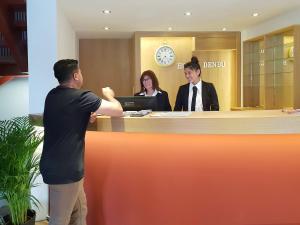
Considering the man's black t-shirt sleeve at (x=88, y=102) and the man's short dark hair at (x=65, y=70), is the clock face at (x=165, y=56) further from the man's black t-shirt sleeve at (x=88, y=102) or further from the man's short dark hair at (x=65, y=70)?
the man's black t-shirt sleeve at (x=88, y=102)

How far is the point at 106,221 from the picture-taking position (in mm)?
3283

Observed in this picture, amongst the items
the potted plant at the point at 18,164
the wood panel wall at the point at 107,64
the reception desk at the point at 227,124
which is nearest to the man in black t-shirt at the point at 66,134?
the reception desk at the point at 227,124

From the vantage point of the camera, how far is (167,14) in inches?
273

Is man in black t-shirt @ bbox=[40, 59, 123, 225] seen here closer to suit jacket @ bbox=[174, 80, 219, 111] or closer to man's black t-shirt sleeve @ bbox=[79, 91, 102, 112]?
man's black t-shirt sleeve @ bbox=[79, 91, 102, 112]

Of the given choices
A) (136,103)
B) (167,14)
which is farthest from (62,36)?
(136,103)

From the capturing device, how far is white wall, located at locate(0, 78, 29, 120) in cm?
463

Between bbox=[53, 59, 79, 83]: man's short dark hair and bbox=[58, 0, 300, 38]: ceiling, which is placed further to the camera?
bbox=[58, 0, 300, 38]: ceiling

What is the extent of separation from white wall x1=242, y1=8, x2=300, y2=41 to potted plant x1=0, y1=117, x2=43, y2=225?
16.8ft

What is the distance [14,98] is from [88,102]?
8.57 feet

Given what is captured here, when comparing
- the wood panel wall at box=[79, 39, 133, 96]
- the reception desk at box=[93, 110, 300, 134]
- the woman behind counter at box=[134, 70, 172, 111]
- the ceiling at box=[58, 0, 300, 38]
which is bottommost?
the reception desk at box=[93, 110, 300, 134]

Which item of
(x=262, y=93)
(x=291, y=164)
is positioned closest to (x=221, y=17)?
(x=262, y=93)

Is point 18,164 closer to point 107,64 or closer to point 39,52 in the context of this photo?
point 39,52

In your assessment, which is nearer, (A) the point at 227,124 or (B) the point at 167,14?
(A) the point at 227,124

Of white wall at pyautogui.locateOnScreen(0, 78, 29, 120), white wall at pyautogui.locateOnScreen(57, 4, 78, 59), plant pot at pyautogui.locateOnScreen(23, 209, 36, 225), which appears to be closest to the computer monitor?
plant pot at pyautogui.locateOnScreen(23, 209, 36, 225)
